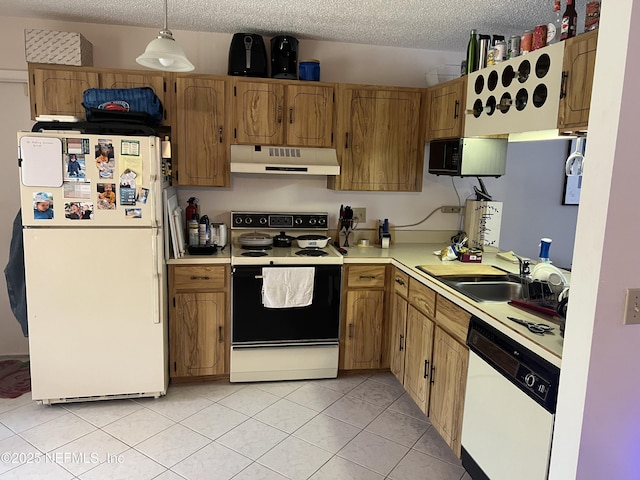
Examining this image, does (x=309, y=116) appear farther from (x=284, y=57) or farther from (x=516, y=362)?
(x=516, y=362)

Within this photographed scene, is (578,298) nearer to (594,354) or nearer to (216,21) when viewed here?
(594,354)

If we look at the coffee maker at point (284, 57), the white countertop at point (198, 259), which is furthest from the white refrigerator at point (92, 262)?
the coffee maker at point (284, 57)

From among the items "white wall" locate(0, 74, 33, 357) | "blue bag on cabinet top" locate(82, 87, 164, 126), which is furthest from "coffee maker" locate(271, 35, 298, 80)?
"white wall" locate(0, 74, 33, 357)

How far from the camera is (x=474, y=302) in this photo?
226cm

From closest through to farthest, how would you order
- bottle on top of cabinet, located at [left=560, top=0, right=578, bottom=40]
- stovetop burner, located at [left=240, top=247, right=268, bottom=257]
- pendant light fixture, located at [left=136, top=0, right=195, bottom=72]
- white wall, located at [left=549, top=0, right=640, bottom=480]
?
white wall, located at [left=549, top=0, right=640, bottom=480] → bottle on top of cabinet, located at [left=560, top=0, right=578, bottom=40] → pendant light fixture, located at [left=136, top=0, right=195, bottom=72] → stovetop burner, located at [left=240, top=247, right=268, bottom=257]

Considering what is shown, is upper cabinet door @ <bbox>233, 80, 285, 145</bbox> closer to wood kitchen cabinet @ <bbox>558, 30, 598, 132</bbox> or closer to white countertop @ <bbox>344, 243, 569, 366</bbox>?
white countertop @ <bbox>344, 243, 569, 366</bbox>

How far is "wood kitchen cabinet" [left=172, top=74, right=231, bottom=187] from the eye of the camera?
3.28 meters

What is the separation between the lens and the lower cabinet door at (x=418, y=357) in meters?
2.78

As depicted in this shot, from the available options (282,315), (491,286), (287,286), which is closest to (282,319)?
(282,315)

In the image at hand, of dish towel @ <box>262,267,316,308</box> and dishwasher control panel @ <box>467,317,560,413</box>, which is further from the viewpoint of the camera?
dish towel @ <box>262,267,316,308</box>

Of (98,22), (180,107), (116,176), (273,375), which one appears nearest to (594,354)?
(273,375)

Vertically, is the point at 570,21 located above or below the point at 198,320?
Answer: above

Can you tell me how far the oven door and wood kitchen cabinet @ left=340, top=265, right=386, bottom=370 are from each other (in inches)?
3.5

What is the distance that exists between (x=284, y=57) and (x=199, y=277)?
166cm
